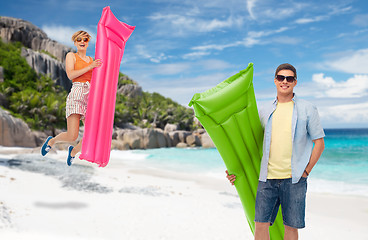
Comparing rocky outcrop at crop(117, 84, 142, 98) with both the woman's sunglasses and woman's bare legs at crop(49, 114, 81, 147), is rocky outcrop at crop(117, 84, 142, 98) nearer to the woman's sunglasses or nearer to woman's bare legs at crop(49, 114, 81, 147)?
woman's bare legs at crop(49, 114, 81, 147)

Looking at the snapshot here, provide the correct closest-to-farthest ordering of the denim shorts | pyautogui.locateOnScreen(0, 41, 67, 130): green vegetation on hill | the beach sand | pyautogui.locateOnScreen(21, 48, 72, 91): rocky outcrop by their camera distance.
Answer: the denim shorts → the beach sand → pyautogui.locateOnScreen(0, 41, 67, 130): green vegetation on hill → pyautogui.locateOnScreen(21, 48, 72, 91): rocky outcrop

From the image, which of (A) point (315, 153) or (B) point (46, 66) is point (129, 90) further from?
(A) point (315, 153)

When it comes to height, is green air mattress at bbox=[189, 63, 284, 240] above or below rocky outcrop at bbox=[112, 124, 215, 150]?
below

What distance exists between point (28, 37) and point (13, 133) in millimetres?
19632

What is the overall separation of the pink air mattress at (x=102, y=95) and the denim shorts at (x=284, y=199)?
3.90ft

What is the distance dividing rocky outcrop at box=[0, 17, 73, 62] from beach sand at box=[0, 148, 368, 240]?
2512 centimetres

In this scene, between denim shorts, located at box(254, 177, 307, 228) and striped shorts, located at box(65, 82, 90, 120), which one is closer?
striped shorts, located at box(65, 82, 90, 120)

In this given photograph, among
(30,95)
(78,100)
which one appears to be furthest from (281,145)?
(30,95)

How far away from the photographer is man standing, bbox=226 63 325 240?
7.99ft

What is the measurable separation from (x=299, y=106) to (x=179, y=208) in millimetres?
4528

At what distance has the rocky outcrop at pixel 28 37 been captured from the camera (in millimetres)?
30141

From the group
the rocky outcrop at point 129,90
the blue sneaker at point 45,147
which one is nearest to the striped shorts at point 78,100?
the blue sneaker at point 45,147

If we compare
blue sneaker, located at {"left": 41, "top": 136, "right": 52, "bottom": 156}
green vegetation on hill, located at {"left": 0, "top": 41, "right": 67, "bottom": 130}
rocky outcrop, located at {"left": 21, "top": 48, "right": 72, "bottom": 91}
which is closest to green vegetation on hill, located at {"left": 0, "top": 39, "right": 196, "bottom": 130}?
green vegetation on hill, located at {"left": 0, "top": 41, "right": 67, "bottom": 130}

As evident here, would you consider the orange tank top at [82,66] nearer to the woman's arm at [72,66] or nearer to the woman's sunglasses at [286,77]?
the woman's arm at [72,66]
